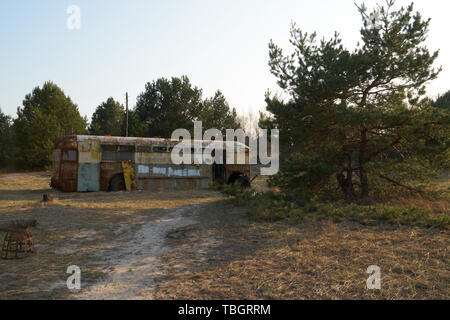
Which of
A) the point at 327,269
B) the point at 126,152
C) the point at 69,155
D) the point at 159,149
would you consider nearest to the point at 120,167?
the point at 126,152

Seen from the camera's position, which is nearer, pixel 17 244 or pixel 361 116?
pixel 17 244

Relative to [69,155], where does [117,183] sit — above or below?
below

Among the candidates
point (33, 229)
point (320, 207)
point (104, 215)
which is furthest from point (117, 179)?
point (320, 207)

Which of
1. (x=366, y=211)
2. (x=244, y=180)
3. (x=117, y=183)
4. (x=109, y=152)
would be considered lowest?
(x=366, y=211)

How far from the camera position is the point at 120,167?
1576 cm

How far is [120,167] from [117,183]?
85 cm

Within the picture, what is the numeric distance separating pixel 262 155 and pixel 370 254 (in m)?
32.2

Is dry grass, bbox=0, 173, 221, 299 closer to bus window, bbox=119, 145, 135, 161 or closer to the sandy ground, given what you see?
the sandy ground

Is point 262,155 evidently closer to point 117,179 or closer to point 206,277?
point 117,179

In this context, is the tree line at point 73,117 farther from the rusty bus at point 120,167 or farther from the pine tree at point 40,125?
the rusty bus at point 120,167

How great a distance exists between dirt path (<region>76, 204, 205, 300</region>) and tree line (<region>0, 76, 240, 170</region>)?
2829 cm

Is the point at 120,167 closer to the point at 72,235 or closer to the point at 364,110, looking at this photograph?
the point at 72,235

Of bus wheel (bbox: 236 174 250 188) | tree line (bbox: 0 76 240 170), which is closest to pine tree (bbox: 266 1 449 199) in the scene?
bus wheel (bbox: 236 174 250 188)

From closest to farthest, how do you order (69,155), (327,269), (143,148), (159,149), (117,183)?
1. (327,269)
2. (69,155)
3. (117,183)
4. (143,148)
5. (159,149)
